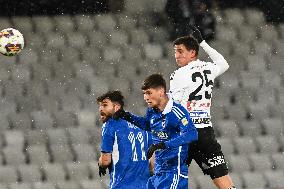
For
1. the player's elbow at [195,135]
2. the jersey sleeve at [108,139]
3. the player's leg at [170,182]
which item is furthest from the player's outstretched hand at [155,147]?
the jersey sleeve at [108,139]

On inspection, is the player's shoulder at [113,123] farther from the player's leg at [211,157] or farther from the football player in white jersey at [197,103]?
the player's leg at [211,157]

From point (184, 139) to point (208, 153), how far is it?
72 centimetres

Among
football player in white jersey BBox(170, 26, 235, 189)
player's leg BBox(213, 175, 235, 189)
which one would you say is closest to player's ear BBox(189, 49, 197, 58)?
football player in white jersey BBox(170, 26, 235, 189)

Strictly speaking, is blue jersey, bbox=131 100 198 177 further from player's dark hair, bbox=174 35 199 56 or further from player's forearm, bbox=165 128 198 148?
player's dark hair, bbox=174 35 199 56

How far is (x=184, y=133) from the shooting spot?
7062 mm

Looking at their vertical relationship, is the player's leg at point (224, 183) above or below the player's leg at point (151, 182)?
below

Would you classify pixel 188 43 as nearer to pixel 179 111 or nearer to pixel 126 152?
pixel 179 111

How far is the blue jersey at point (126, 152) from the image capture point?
7430 millimetres

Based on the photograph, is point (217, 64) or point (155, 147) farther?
point (217, 64)

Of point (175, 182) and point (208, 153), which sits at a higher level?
point (208, 153)

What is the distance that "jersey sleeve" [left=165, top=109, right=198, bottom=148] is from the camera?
700 cm

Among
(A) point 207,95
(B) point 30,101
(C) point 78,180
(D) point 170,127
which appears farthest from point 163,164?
(B) point 30,101

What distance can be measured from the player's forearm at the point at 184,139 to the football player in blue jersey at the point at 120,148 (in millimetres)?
596

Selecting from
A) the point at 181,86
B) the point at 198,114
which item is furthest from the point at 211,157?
the point at 181,86
